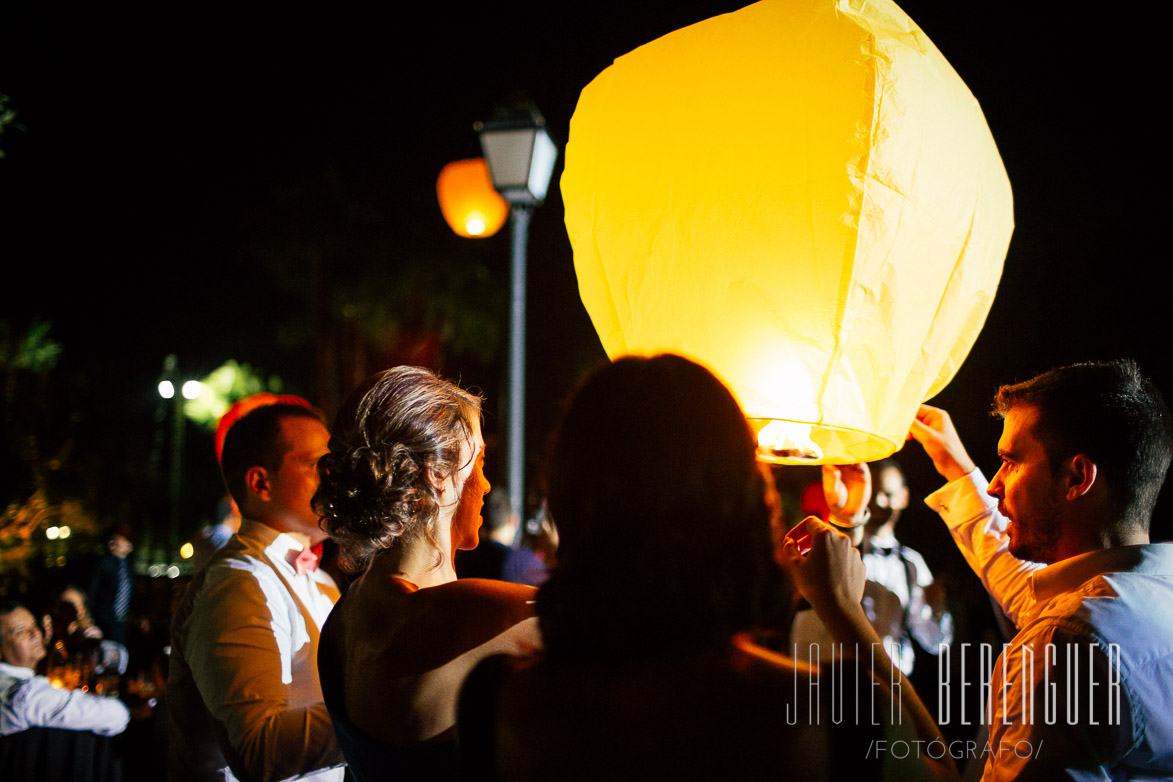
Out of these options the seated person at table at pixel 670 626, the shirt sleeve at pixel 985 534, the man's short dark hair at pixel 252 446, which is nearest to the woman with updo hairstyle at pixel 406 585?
the seated person at table at pixel 670 626

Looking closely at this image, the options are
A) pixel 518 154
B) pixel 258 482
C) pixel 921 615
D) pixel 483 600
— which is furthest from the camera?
pixel 518 154

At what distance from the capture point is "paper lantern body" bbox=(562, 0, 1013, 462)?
1.84 m

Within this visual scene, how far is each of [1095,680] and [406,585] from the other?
1547 mm

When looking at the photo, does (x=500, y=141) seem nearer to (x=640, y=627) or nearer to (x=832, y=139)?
(x=832, y=139)

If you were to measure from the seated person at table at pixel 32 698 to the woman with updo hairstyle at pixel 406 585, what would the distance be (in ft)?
11.6

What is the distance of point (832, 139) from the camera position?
184 centimetres

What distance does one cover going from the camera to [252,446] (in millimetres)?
2836

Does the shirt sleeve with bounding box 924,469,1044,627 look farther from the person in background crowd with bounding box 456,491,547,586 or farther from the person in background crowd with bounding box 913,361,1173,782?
the person in background crowd with bounding box 456,491,547,586

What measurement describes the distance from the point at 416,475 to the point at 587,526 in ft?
2.33

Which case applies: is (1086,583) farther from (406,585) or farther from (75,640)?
(75,640)

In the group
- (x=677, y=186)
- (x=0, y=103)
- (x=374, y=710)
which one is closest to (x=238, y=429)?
(x=374, y=710)

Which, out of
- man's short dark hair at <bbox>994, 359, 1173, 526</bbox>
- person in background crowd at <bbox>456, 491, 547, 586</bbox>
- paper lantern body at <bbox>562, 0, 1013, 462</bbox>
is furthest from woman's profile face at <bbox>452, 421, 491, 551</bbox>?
person in background crowd at <bbox>456, 491, 547, 586</bbox>

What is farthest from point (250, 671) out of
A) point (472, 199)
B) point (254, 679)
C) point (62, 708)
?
point (472, 199)

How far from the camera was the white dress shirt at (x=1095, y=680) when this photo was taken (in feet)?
6.21
